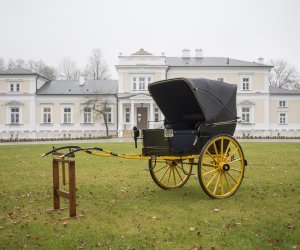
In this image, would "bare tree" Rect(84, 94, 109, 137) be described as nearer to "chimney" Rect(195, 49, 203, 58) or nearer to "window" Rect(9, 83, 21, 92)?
"window" Rect(9, 83, 21, 92)

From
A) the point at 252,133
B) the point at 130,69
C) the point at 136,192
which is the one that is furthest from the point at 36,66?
the point at 136,192

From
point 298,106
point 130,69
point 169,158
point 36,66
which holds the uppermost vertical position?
point 36,66

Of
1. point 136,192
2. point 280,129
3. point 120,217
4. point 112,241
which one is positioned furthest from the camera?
point 280,129

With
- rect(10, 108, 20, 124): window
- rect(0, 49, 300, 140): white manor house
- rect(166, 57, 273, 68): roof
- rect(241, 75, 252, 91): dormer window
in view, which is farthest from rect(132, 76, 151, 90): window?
rect(10, 108, 20, 124): window

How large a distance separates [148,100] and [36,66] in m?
34.3

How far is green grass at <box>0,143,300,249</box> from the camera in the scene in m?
4.23

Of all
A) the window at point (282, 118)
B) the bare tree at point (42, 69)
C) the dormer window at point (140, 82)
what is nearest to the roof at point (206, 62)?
the dormer window at point (140, 82)

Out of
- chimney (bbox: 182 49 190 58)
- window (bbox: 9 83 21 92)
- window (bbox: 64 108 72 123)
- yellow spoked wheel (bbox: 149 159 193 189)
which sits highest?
chimney (bbox: 182 49 190 58)

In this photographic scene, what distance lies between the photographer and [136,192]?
285 inches

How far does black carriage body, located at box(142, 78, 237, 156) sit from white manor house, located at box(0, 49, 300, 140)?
3020 cm

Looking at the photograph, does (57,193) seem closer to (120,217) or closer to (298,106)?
(120,217)

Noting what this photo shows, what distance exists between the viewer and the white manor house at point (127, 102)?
3847 cm

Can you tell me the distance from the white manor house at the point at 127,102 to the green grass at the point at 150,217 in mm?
30447

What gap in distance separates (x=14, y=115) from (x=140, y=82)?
1476 cm
